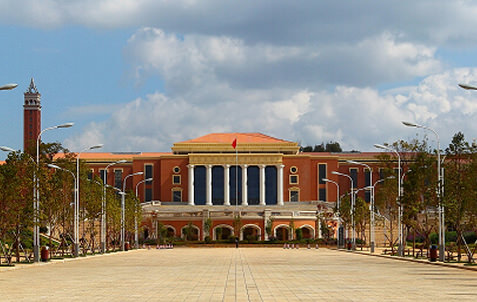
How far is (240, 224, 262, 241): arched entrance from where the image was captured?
9656 centimetres

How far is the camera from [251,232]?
3932 inches

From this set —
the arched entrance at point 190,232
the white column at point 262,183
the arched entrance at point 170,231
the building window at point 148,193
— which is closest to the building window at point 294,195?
the white column at point 262,183

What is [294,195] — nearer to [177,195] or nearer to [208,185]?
[208,185]

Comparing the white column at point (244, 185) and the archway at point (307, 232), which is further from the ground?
the white column at point (244, 185)

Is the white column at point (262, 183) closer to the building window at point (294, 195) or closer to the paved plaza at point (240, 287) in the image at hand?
the building window at point (294, 195)

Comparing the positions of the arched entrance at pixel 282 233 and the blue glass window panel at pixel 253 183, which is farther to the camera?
the blue glass window panel at pixel 253 183

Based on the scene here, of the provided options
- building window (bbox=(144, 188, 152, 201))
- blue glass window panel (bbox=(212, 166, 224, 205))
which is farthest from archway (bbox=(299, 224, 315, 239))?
building window (bbox=(144, 188, 152, 201))

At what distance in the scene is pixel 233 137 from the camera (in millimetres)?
117938

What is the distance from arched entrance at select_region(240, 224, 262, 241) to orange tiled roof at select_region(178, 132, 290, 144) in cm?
1740

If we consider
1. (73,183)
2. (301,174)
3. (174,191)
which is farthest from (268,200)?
(73,183)

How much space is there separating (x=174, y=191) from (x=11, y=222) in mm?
74216

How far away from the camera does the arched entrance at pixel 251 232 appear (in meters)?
96.6

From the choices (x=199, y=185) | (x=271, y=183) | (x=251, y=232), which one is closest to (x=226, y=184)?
(x=199, y=185)

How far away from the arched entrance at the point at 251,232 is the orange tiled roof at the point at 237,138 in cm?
1740
